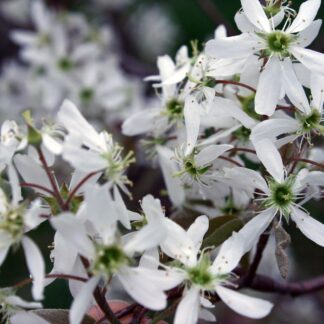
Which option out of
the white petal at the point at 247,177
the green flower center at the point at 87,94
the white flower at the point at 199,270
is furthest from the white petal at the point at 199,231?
the green flower center at the point at 87,94

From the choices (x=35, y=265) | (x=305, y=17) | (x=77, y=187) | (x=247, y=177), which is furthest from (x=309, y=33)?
(x=35, y=265)

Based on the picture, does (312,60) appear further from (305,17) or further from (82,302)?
(82,302)

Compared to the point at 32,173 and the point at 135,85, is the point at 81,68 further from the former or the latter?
the point at 32,173

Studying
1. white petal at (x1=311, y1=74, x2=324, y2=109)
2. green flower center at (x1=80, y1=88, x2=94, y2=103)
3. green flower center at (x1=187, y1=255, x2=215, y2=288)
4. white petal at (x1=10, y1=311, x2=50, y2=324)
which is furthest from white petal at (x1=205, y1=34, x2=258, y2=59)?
green flower center at (x1=80, y1=88, x2=94, y2=103)

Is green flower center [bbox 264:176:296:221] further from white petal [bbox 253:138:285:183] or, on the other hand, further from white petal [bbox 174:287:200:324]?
white petal [bbox 174:287:200:324]

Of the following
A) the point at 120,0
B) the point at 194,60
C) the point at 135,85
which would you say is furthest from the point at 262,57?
the point at 120,0

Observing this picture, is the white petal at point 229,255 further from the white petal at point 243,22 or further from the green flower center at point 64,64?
the green flower center at point 64,64
